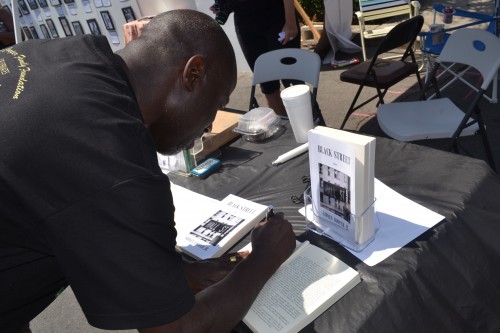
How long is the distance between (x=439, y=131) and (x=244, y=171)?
1296 mm

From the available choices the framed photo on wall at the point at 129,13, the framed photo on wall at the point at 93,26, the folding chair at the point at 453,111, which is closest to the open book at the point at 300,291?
the folding chair at the point at 453,111

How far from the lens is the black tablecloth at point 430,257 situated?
0.91 m

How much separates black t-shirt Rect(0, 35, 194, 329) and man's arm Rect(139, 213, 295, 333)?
83 mm

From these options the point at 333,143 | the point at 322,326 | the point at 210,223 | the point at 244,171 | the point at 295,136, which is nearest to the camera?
the point at 322,326

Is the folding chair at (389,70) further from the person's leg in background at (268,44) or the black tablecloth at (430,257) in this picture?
the black tablecloth at (430,257)

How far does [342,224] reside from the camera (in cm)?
107

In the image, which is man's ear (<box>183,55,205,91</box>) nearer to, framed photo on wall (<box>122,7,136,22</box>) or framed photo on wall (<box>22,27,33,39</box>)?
framed photo on wall (<box>122,7,136,22</box>)

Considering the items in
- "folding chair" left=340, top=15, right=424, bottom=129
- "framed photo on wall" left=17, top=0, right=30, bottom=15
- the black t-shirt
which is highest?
the black t-shirt

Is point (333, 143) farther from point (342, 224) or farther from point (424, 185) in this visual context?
point (424, 185)

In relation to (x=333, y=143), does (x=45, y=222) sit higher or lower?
higher

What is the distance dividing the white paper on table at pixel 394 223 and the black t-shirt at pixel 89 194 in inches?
20.1

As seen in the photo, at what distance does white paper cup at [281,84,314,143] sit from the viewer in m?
1.63

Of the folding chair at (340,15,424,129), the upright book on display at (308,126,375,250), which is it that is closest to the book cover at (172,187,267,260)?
the upright book on display at (308,126,375,250)

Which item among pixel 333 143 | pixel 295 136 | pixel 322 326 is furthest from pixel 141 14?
pixel 322 326
